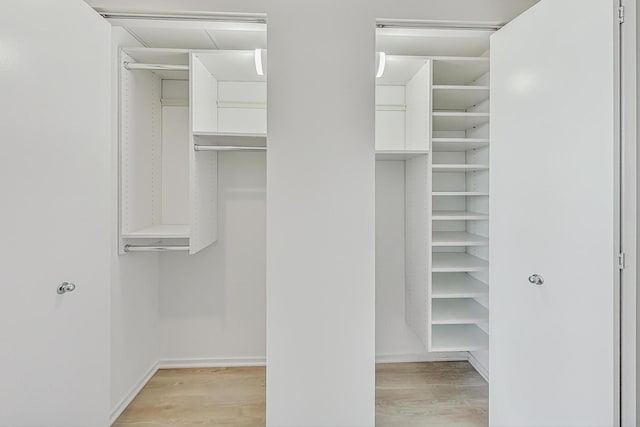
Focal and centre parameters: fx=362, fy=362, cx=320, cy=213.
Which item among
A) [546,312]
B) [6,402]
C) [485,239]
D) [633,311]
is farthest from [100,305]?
[485,239]

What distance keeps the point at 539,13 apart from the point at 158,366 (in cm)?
315

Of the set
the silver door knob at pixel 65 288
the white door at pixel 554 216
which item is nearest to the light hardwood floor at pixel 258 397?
the white door at pixel 554 216

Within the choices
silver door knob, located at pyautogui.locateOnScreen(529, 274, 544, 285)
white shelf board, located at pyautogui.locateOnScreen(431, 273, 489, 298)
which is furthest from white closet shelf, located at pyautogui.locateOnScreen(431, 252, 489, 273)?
silver door knob, located at pyautogui.locateOnScreen(529, 274, 544, 285)

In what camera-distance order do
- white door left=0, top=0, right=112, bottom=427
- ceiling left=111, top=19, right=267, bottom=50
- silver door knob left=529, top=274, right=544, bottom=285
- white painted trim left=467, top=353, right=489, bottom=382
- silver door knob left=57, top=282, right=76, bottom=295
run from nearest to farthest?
white door left=0, top=0, right=112, bottom=427 → silver door knob left=57, top=282, right=76, bottom=295 → silver door knob left=529, top=274, right=544, bottom=285 → ceiling left=111, top=19, right=267, bottom=50 → white painted trim left=467, top=353, right=489, bottom=382

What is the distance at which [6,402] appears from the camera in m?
1.16

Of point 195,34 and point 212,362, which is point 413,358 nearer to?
point 212,362

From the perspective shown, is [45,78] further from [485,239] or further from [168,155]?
[485,239]

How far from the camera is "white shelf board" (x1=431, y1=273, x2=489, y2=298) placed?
90.7 inches

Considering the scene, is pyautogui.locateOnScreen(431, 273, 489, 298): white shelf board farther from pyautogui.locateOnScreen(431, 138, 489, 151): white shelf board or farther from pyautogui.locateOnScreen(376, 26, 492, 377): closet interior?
pyautogui.locateOnScreen(431, 138, 489, 151): white shelf board

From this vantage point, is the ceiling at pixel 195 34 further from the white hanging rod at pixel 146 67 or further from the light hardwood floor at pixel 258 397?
the light hardwood floor at pixel 258 397

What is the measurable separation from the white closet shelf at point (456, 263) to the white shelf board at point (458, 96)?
1116mm

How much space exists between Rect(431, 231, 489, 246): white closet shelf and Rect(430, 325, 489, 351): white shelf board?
2.01ft

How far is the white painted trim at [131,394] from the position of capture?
207cm

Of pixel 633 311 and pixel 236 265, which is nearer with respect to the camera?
pixel 633 311
